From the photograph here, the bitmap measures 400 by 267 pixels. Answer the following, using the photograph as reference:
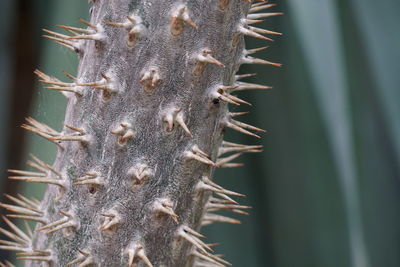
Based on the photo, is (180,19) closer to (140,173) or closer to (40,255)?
(140,173)

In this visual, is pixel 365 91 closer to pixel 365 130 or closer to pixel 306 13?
pixel 365 130

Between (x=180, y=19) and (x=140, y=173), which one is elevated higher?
(x=180, y=19)

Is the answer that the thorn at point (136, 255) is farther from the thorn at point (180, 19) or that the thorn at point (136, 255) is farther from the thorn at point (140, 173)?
the thorn at point (180, 19)

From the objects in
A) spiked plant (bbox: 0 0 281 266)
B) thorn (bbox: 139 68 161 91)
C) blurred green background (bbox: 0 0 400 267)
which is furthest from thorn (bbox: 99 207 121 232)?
blurred green background (bbox: 0 0 400 267)

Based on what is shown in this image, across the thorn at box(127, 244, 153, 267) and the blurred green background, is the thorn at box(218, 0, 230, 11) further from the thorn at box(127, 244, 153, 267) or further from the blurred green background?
the blurred green background

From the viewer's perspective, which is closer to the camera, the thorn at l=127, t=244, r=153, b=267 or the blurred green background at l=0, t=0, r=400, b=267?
the thorn at l=127, t=244, r=153, b=267

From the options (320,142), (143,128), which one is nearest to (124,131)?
(143,128)

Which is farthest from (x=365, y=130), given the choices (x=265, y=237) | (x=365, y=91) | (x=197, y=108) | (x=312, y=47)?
(x=197, y=108)
